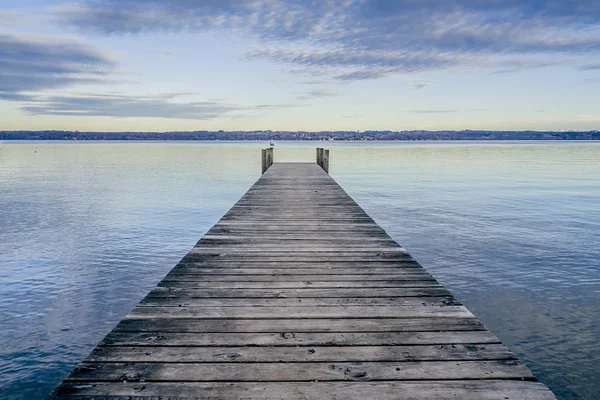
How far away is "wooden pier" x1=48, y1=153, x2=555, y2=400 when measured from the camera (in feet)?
9.20

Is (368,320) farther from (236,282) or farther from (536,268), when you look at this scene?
(536,268)

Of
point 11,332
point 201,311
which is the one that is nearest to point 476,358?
point 201,311

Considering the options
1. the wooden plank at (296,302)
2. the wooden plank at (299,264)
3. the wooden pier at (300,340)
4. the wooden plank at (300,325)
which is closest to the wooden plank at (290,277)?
the wooden pier at (300,340)

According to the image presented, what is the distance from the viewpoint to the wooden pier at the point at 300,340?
2805 millimetres

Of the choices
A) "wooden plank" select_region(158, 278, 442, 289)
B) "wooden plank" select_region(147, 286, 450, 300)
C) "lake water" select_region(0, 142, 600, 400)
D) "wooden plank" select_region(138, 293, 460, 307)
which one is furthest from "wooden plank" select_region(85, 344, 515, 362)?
"lake water" select_region(0, 142, 600, 400)

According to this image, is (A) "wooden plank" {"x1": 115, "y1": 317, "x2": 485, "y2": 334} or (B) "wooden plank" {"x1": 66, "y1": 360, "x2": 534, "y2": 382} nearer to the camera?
(B) "wooden plank" {"x1": 66, "y1": 360, "x2": 534, "y2": 382}

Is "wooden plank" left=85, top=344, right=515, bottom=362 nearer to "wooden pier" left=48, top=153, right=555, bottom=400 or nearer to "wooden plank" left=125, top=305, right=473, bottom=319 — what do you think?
"wooden pier" left=48, top=153, right=555, bottom=400

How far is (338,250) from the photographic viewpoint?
21.0ft

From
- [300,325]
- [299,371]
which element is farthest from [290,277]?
[299,371]

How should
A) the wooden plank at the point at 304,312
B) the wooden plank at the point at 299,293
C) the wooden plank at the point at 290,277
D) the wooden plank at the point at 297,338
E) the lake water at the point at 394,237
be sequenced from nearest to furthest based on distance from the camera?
the wooden plank at the point at 297,338, the wooden plank at the point at 304,312, the wooden plank at the point at 299,293, the wooden plank at the point at 290,277, the lake water at the point at 394,237

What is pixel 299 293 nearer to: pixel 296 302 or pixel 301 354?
pixel 296 302

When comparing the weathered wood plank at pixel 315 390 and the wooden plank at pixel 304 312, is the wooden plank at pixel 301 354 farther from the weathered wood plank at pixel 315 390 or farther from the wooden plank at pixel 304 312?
the wooden plank at pixel 304 312

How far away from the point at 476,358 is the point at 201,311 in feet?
7.78

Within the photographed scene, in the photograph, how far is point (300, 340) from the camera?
3.43 m
